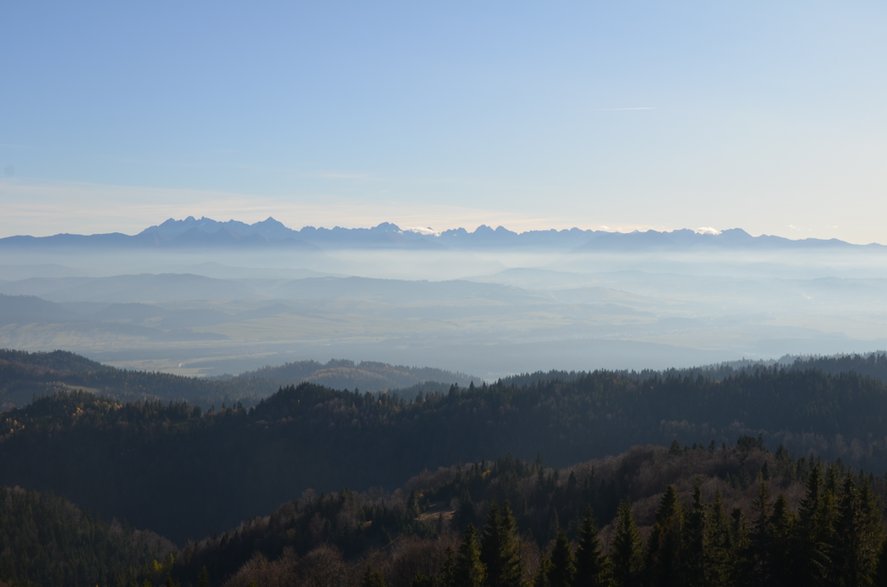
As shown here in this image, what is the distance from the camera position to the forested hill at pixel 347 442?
179m

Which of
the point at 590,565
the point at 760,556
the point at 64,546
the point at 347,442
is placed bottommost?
the point at 64,546

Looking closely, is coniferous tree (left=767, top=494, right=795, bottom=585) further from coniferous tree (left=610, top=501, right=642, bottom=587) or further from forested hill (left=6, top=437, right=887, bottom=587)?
coniferous tree (left=610, top=501, right=642, bottom=587)

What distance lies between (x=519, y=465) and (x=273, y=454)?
87.7m

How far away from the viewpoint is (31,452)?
187250 mm

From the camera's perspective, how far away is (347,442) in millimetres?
194625

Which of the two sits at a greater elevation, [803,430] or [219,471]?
[803,430]

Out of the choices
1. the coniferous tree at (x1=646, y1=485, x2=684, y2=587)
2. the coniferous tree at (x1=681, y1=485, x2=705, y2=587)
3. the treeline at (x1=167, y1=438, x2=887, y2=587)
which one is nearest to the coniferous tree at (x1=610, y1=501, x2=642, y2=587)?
the treeline at (x1=167, y1=438, x2=887, y2=587)

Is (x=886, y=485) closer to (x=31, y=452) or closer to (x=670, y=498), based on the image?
(x=670, y=498)

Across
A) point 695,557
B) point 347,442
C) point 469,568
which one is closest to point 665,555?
point 695,557

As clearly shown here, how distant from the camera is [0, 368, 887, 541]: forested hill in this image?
179 m

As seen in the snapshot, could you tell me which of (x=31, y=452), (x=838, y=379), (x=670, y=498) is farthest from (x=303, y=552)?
(x=838, y=379)

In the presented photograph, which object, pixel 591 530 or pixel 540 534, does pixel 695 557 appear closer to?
pixel 591 530

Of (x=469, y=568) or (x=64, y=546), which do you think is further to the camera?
(x=64, y=546)

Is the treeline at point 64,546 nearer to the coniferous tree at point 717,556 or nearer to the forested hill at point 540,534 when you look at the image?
the forested hill at point 540,534
